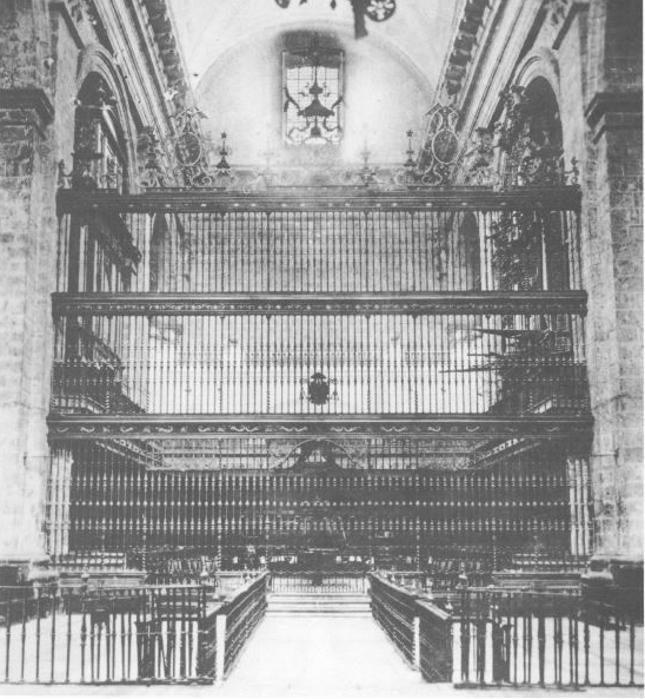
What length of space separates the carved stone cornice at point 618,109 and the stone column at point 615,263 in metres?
0.01

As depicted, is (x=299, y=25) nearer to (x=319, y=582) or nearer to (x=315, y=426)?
(x=319, y=582)

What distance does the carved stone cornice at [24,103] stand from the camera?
12859 mm

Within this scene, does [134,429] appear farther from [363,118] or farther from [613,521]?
[363,118]

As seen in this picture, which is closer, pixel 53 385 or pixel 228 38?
pixel 53 385

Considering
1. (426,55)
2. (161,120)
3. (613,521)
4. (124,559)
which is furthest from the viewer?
(426,55)

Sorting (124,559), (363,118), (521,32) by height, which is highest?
(363,118)

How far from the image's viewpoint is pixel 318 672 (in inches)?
343

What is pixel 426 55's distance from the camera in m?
24.5

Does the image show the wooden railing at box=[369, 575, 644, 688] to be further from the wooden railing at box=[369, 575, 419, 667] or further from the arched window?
the arched window

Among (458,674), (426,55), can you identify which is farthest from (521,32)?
(458,674)

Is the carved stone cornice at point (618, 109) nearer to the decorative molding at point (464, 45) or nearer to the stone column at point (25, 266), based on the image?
the decorative molding at point (464, 45)

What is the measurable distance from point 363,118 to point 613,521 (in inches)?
663

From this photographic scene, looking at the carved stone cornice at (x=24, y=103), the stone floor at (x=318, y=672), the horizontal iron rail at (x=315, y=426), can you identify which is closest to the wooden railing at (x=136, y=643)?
the stone floor at (x=318, y=672)

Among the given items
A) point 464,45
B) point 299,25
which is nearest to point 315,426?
point 464,45
